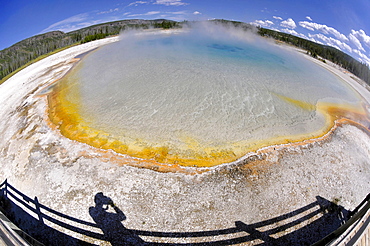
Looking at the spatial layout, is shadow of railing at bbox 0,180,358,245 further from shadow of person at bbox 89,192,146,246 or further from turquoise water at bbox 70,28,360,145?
turquoise water at bbox 70,28,360,145

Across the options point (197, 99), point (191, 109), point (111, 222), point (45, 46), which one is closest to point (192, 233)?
point (111, 222)

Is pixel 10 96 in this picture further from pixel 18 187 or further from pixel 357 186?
pixel 357 186

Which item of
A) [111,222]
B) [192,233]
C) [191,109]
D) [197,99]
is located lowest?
[192,233]

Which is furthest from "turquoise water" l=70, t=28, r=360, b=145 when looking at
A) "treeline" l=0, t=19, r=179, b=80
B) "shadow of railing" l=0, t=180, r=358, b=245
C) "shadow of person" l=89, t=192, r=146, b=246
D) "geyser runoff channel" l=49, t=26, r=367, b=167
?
"treeline" l=0, t=19, r=179, b=80

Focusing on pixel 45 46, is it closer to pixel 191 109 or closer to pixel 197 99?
pixel 197 99

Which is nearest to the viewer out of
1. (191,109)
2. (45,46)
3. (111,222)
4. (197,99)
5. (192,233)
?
(192,233)

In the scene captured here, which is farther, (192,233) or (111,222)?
(111,222)

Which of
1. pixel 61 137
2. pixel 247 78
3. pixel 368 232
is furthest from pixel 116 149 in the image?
pixel 247 78

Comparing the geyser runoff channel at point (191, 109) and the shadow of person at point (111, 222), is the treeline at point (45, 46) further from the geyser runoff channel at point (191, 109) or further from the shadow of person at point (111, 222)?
the shadow of person at point (111, 222)
